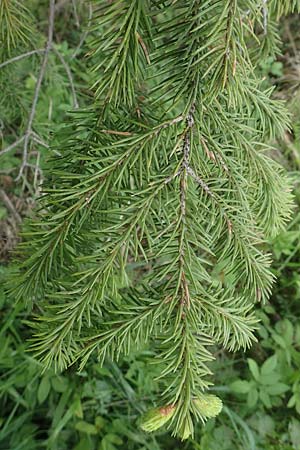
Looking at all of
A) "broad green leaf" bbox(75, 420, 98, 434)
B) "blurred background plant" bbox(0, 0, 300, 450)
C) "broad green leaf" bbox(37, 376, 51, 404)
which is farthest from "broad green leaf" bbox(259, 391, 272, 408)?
→ "broad green leaf" bbox(37, 376, 51, 404)

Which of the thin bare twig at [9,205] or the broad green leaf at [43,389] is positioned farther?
the thin bare twig at [9,205]

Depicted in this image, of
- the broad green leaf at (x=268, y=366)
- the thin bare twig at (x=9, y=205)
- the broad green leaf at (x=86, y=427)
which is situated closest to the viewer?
the broad green leaf at (x=86, y=427)

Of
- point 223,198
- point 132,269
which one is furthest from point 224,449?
point 223,198

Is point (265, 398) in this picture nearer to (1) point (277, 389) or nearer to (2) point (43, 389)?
(1) point (277, 389)

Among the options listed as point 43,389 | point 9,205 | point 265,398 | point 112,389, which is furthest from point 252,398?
point 9,205

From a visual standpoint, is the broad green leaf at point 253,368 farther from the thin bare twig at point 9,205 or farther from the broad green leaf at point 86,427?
the thin bare twig at point 9,205

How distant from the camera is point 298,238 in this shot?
71.0 inches

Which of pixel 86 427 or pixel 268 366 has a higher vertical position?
pixel 86 427

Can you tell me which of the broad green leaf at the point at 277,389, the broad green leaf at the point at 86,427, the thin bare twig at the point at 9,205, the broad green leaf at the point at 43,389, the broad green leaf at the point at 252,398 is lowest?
the broad green leaf at the point at 277,389

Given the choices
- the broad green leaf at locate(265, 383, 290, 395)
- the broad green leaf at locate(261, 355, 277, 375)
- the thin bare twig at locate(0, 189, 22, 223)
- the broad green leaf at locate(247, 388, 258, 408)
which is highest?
the thin bare twig at locate(0, 189, 22, 223)

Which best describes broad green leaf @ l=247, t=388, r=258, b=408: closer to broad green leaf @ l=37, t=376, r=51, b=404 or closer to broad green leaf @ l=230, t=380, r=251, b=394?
broad green leaf @ l=230, t=380, r=251, b=394

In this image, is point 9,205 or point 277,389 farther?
point 9,205

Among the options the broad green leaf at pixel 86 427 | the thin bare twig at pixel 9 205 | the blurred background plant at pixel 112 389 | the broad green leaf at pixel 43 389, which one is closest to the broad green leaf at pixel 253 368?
the blurred background plant at pixel 112 389

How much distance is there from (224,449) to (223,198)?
1.05m
